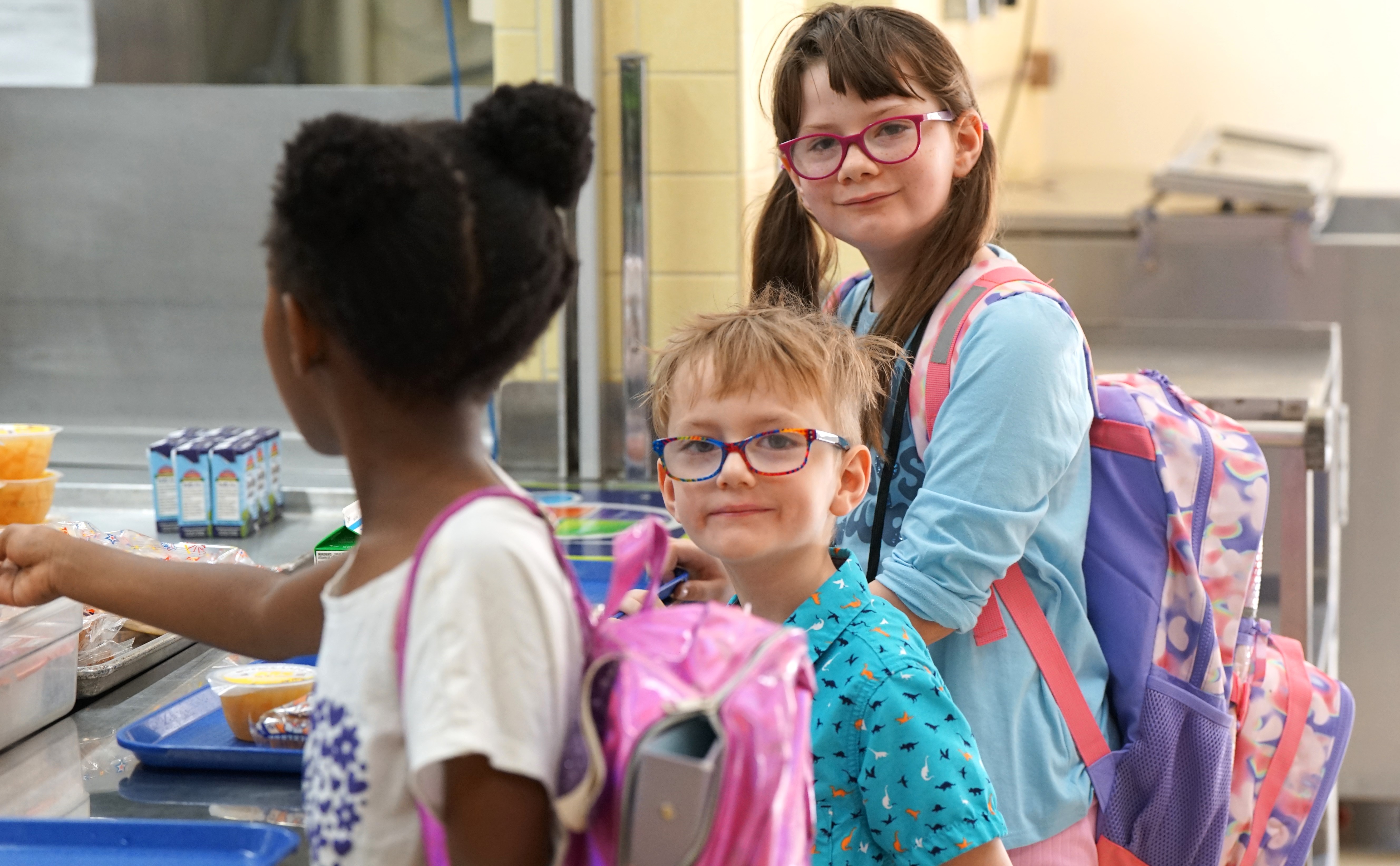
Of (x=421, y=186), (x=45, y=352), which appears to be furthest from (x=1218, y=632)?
(x=45, y=352)

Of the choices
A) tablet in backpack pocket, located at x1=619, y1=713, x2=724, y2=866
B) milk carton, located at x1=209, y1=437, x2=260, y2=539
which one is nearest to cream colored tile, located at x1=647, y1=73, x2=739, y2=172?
milk carton, located at x1=209, y1=437, x2=260, y2=539

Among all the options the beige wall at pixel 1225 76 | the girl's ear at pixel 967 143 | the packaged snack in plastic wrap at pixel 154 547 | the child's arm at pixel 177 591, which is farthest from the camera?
the beige wall at pixel 1225 76

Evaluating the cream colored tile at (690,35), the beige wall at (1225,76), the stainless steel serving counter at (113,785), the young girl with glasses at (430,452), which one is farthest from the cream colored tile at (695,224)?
the beige wall at (1225,76)

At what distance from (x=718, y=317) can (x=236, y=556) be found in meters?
0.72

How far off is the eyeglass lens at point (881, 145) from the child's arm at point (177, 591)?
2.34ft

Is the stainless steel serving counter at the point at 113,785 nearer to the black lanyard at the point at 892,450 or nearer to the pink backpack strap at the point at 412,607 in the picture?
the pink backpack strap at the point at 412,607

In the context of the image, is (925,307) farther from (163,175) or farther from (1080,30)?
(1080,30)

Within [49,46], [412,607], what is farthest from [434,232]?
[49,46]

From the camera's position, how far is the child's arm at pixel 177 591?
37.1 inches

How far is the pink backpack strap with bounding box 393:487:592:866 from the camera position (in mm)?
695

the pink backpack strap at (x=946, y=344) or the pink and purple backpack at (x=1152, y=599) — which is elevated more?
the pink backpack strap at (x=946, y=344)

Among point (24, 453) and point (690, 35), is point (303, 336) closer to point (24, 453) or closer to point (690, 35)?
point (24, 453)

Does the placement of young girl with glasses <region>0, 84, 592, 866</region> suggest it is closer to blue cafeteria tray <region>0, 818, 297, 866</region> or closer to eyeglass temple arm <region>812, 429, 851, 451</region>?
blue cafeteria tray <region>0, 818, 297, 866</region>

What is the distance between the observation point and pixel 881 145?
54.8 inches
